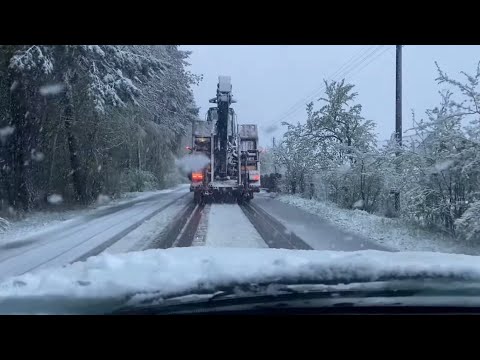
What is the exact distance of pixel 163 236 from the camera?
460 inches

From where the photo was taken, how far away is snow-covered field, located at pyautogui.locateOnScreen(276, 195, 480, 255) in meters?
10.6

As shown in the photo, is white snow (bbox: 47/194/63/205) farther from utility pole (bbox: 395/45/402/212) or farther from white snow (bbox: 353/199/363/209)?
utility pole (bbox: 395/45/402/212)

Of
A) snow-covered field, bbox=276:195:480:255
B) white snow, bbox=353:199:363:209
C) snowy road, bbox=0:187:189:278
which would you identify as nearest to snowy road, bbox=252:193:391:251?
snow-covered field, bbox=276:195:480:255

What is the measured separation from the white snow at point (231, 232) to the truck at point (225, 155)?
5531 mm

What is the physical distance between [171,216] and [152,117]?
1562 cm

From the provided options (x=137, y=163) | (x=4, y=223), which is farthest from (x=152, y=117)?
(x=4, y=223)

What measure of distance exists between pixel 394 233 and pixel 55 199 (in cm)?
1371

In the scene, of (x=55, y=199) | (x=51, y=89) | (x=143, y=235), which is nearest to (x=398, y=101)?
(x=143, y=235)

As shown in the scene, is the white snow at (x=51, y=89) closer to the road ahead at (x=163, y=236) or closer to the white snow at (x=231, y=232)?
the road ahead at (x=163, y=236)

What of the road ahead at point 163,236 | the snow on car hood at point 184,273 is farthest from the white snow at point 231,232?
the snow on car hood at point 184,273

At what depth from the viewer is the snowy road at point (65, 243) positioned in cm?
839
